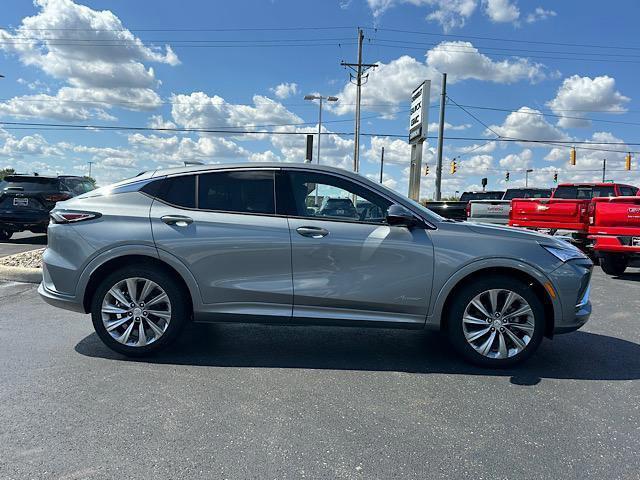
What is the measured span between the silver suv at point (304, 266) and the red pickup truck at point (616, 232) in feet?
18.6

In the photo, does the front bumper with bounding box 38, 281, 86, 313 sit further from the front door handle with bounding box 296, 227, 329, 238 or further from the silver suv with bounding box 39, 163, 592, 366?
the front door handle with bounding box 296, 227, 329, 238

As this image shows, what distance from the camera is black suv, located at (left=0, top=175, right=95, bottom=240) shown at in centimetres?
1160

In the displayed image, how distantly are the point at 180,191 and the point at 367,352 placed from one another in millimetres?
2277

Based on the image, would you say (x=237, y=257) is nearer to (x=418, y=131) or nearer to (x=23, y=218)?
(x=23, y=218)

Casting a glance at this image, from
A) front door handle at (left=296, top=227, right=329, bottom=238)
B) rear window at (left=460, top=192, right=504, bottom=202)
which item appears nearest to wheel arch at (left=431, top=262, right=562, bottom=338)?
front door handle at (left=296, top=227, right=329, bottom=238)

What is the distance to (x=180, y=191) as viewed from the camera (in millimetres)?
4262

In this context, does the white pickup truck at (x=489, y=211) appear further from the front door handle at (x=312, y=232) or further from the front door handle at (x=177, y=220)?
the front door handle at (x=177, y=220)

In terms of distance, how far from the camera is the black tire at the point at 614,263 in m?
9.34

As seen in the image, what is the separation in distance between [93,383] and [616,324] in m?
5.72

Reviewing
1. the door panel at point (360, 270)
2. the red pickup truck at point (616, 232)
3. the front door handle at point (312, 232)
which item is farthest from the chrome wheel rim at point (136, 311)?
the red pickup truck at point (616, 232)

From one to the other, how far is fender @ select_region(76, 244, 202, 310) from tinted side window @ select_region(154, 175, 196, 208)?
46cm

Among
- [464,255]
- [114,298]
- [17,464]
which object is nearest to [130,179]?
[114,298]

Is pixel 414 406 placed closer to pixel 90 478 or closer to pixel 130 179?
pixel 90 478

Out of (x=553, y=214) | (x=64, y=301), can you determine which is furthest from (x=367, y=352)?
(x=553, y=214)
